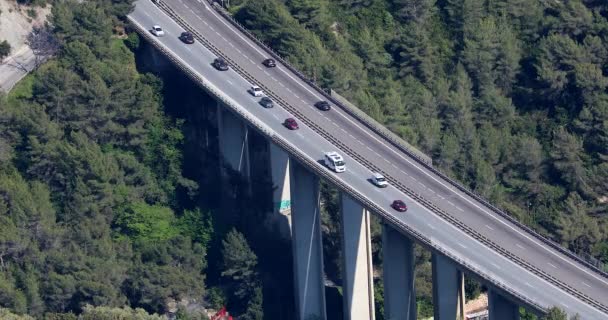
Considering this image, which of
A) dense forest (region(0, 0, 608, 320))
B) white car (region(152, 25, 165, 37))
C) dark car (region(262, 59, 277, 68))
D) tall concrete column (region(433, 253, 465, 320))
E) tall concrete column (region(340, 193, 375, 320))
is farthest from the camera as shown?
white car (region(152, 25, 165, 37))

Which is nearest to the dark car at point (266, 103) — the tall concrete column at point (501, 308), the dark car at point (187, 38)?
the dark car at point (187, 38)

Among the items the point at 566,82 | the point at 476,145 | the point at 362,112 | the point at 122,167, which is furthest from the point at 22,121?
the point at 566,82

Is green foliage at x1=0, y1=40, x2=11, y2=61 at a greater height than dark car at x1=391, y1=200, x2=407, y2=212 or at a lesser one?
greater

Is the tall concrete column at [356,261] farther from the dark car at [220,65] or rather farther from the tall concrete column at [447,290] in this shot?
the dark car at [220,65]

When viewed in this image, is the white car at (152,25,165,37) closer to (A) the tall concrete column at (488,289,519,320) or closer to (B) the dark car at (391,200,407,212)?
(B) the dark car at (391,200,407,212)

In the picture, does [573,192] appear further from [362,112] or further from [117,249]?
[117,249]

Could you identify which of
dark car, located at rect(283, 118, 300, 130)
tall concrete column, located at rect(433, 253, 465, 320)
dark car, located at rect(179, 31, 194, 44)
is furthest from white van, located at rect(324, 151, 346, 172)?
dark car, located at rect(179, 31, 194, 44)
